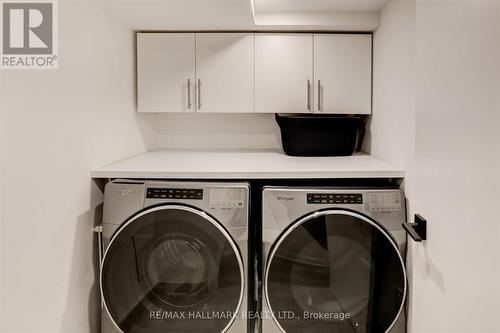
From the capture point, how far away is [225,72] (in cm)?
209

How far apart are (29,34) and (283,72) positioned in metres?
1.36

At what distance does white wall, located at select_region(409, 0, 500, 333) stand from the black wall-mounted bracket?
25 mm

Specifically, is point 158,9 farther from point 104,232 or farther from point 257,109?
point 104,232

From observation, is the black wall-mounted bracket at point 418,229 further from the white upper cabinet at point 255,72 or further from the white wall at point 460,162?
the white upper cabinet at point 255,72

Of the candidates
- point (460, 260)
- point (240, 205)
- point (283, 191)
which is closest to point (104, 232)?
point (240, 205)

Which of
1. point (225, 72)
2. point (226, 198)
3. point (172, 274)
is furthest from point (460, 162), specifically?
point (225, 72)

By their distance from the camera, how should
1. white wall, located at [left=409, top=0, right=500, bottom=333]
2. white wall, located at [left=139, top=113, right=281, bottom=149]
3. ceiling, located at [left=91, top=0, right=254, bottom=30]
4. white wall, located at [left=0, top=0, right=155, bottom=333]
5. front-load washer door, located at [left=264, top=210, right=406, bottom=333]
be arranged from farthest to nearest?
white wall, located at [left=139, top=113, right=281, bottom=149], ceiling, located at [left=91, top=0, right=254, bottom=30], front-load washer door, located at [left=264, top=210, right=406, bottom=333], white wall, located at [left=0, top=0, right=155, bottom=333], white wall, located at [left=409, top=0, right=500, bottom=333]

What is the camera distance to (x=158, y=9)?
166 cm

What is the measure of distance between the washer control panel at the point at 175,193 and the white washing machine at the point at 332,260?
0.30m

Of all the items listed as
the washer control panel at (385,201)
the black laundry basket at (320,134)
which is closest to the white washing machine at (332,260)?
the washer control panel at (385,201)

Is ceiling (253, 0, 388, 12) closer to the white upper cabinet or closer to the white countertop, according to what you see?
the white upper cabinet

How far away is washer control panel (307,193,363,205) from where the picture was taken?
1.45 metres

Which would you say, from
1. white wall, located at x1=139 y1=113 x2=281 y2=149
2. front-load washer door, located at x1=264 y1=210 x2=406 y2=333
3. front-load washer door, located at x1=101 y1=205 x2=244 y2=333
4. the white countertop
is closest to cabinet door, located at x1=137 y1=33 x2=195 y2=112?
white wall, located at x1=139 y1=113 x2=281 y2=149

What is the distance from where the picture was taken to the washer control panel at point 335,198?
1.45 metres
